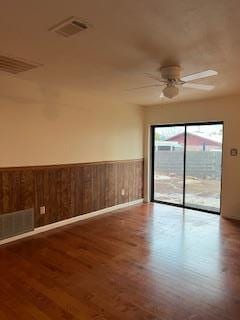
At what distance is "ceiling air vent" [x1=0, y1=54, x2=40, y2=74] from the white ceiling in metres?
0.15

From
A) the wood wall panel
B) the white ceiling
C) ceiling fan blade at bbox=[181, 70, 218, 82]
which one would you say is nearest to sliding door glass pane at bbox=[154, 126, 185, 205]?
the white ceiling

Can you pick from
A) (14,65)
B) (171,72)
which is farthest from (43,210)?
(171,72)

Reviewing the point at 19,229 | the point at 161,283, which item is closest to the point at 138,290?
the point at 161,283

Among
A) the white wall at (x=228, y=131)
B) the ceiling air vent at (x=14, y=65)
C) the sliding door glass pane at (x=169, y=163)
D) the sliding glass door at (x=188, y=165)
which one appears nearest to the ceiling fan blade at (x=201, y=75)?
the ceiling air vent at (x=14, y=65)

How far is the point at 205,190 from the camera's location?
566cm

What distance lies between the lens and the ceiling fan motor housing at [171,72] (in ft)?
10.3

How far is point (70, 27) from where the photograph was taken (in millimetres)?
2168

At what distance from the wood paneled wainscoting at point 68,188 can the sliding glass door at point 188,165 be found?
0.65 metres

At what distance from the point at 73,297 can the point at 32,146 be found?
8.07ft

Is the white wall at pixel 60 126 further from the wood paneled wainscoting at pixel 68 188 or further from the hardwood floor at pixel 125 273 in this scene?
the hardwood floor at pixel 125 273

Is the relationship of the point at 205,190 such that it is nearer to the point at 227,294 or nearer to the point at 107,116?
the point at 107,116

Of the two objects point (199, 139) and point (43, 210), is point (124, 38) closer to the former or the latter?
point (43, 210)

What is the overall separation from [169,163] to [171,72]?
330 cm

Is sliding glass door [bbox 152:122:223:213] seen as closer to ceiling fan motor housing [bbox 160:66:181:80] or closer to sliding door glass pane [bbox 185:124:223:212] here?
sliding door glass pane [bbox 185:124:223:212]
